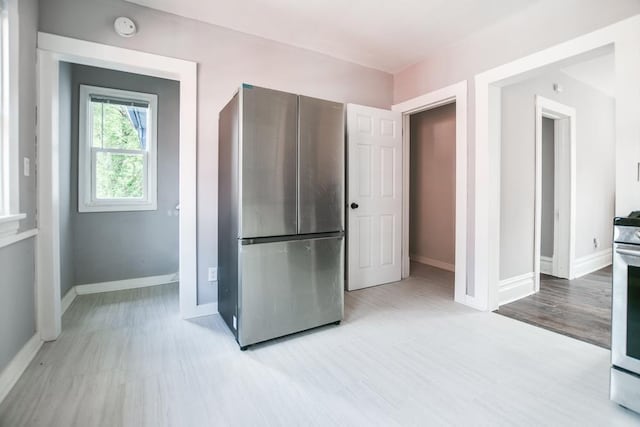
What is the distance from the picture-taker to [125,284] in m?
3.26

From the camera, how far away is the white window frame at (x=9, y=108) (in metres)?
1.61

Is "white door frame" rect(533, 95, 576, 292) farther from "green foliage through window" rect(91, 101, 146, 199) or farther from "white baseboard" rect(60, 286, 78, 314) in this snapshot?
"white baseboard" rect(60, 286, 78, 314)

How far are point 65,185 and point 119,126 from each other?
888 mm

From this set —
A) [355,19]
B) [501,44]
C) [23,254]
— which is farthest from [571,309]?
[23,254]

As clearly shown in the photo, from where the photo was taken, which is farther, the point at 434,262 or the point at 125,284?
the point at 434,262

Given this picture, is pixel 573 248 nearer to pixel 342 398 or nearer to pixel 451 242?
pixel 451 242

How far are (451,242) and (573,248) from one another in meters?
1.41

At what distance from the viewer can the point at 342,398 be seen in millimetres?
1506

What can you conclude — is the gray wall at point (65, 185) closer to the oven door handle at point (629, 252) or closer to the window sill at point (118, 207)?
the window sill at point (118, 207)

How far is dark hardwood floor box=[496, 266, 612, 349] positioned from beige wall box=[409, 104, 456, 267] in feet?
4.20

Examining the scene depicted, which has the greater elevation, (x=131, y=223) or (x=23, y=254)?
(x=131, y=223)

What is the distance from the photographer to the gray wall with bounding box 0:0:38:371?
A: 5.13 ft

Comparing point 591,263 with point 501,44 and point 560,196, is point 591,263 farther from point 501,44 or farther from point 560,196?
point 501,44

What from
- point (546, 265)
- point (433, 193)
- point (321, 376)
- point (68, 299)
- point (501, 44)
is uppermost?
point (501, 44)
